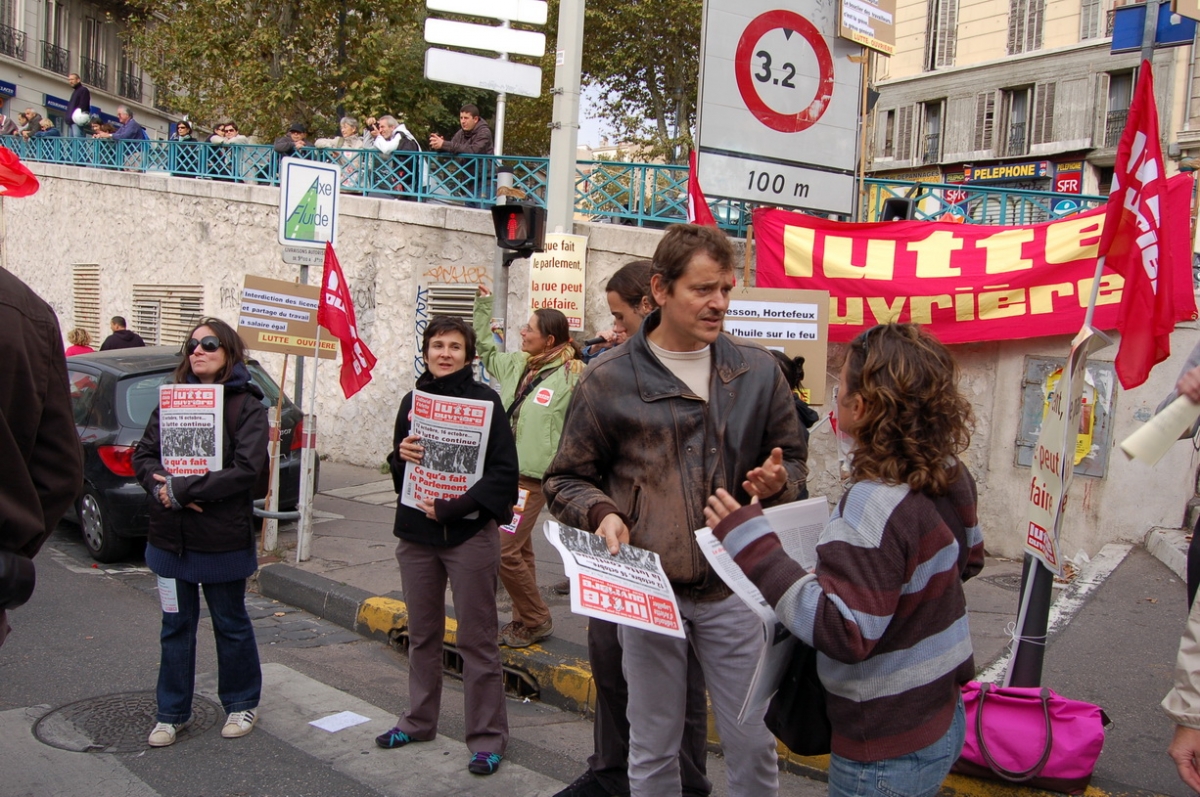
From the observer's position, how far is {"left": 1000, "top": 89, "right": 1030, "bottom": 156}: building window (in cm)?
2952

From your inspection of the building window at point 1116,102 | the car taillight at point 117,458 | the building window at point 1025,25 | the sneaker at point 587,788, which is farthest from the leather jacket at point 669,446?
the building window at point 1025,25

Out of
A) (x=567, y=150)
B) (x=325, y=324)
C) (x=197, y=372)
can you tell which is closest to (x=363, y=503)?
(x=325, y=324)

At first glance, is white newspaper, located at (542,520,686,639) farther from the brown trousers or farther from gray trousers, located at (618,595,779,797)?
the brown trousers

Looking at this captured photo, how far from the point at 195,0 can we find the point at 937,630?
21.7m

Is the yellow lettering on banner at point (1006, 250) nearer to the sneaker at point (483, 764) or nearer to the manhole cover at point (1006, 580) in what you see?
the manhole cover at point (1006, 580)

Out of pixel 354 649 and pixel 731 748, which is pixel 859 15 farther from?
pixel 731 748

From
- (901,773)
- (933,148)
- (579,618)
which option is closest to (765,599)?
(901,773)

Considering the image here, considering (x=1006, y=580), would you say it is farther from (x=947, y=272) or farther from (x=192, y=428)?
(x=192, y=428)

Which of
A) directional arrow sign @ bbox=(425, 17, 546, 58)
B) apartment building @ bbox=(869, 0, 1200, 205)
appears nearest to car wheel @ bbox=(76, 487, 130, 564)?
directional arrow sign @ bbox=(425, 17, 546, 58)

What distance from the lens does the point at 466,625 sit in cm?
423

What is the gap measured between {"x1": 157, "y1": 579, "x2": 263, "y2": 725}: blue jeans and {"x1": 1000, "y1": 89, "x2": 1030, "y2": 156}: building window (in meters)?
30.0

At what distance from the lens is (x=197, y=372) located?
445 centimetres

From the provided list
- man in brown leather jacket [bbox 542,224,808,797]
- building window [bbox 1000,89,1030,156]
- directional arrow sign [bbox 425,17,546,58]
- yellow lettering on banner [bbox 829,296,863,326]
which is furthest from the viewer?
building window [bbox 1000,89,1030,156]

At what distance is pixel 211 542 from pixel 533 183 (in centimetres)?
815
